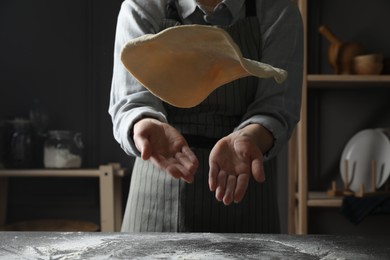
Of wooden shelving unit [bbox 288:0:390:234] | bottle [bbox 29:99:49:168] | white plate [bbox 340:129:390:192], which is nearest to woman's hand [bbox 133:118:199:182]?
wooden shelving unit [bbox 288:0:390:234]

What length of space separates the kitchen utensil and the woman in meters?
0.90

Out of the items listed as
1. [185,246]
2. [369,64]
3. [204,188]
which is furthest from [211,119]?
[369,64]

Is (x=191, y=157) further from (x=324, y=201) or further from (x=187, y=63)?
(x=324, y=201)

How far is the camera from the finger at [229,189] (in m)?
0.89

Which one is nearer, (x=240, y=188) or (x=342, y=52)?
(x=240, y=188)

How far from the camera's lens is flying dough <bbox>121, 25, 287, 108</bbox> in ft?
2.38

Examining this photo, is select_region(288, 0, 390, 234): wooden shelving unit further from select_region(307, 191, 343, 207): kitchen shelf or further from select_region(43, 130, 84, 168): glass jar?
select_region(43, 130, 84, 168): glass jar

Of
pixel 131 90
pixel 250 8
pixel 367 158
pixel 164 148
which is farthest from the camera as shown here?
pixel 367 158

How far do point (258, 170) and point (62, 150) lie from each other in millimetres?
1445

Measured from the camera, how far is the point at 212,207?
1097mm

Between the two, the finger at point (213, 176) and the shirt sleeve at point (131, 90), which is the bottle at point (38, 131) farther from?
the finger at point (213, 176)

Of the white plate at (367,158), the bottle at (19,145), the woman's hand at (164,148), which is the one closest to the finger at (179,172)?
the woman's hand at (164,148)

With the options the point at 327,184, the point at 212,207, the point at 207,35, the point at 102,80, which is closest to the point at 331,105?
the point at 327,184

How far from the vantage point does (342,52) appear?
6.74 feet
